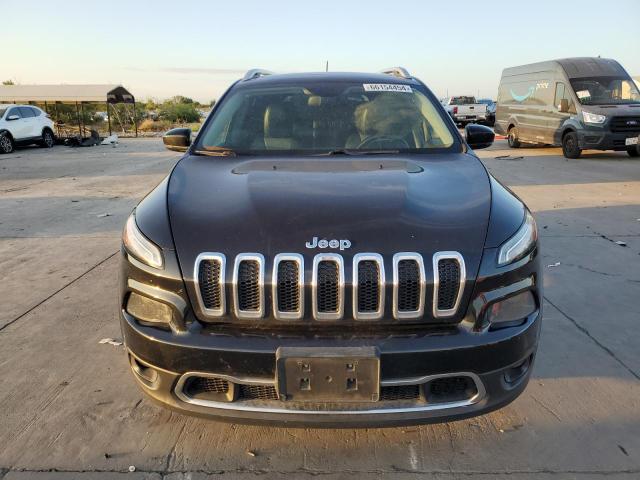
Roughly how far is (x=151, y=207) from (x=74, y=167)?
1277cm

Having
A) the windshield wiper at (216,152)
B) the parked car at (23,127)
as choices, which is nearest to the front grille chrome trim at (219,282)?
the windshield wiper at (216,152)

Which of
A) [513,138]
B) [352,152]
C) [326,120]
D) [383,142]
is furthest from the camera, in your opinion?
[513,138]

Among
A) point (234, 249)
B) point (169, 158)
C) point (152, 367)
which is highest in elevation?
point (234, 249)

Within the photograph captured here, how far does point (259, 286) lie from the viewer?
200 centimetres

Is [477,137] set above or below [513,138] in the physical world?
above

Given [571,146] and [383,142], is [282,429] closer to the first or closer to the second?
[383,142]

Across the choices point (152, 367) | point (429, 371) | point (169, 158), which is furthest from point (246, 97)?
point (169, 158)

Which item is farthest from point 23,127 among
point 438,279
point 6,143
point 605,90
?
point 438,279

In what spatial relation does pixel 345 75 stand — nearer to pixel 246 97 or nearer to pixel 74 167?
pixel 246 97

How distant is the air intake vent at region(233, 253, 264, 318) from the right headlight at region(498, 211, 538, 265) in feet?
3.18

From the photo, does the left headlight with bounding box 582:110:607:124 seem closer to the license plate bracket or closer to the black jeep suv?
the black jeep suv

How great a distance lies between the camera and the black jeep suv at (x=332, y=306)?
6.48 ft

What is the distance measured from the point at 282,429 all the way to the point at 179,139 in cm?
227

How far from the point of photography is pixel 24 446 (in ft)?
7.93
